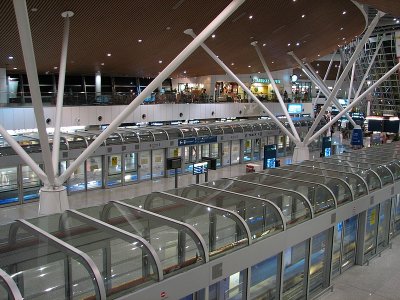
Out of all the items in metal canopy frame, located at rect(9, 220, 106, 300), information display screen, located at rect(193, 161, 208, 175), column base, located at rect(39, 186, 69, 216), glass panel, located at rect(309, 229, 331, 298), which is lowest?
glass panel, located at rect(309, 229, 331, 298)

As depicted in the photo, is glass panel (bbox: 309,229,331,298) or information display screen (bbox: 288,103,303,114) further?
information display screen (bbox: 288,103,303,114)

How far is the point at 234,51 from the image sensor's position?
2780cm

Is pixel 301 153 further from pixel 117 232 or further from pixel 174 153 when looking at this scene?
pixel 117 232

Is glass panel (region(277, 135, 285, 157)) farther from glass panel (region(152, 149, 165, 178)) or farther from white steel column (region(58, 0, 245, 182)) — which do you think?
white steel column (region(58, 0, 245, 182))

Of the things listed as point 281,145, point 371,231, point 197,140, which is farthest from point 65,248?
point 281,145

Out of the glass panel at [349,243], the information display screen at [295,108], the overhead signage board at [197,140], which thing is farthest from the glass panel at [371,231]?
the information display screen at [295,108]

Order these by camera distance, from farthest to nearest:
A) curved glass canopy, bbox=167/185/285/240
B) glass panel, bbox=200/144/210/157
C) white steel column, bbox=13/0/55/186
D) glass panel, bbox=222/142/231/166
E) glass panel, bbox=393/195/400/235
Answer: glass panel, bbox=222/142/231/166, glass panel, bbox=200/144/210/157, glass panel, bbox=393/195/400/235, white steel column, bbox=13/0/55/186, curved glass canopy, bbox=167/185/285/240

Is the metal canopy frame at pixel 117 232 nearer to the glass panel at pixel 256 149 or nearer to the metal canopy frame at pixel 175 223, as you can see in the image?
the metal canopy frame at pixel 175 223

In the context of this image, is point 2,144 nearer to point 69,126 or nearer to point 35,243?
point 69,126

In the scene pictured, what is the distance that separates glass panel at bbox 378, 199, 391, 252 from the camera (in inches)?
553

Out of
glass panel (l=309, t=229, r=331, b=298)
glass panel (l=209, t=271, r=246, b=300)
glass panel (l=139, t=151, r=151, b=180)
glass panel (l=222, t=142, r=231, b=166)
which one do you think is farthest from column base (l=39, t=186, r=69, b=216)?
glass panel (l=222, t=142, r=231, b=166)

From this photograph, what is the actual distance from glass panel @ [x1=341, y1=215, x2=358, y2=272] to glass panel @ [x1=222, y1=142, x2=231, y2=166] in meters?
17.3

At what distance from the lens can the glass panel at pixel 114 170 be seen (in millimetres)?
23172

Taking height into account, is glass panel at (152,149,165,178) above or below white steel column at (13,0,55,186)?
below
